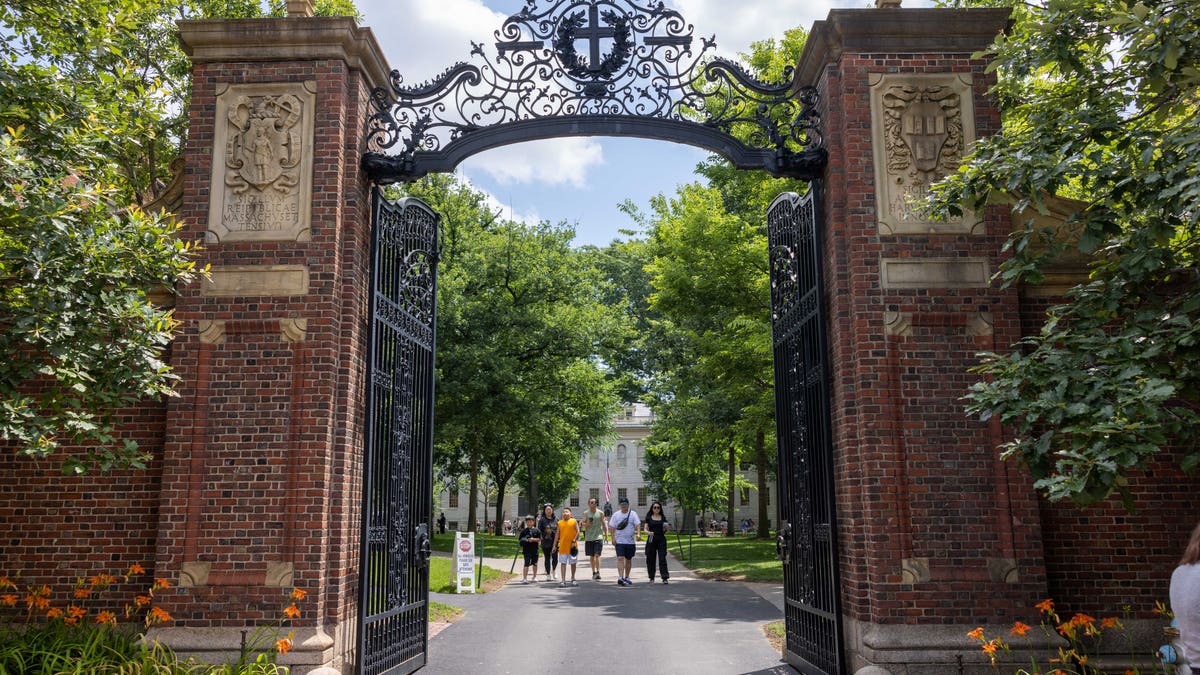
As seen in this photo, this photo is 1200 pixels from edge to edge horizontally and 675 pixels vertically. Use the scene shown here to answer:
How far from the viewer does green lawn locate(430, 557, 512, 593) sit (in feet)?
53.8

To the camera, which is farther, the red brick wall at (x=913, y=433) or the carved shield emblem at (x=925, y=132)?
the carved shield emblem at (x=925, y=132)

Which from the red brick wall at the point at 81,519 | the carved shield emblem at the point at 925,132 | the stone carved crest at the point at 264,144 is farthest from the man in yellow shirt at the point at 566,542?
the carved shield emblem at the point at 925,132

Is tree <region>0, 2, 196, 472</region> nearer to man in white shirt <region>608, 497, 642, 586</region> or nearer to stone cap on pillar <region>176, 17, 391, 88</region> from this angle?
stone cap on pillar <region>176, 17, 391, 88</region>

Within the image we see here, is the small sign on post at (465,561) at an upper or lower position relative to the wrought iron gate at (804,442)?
lower

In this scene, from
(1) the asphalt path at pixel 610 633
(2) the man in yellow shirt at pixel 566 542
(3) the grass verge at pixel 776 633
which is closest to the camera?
(1) the asphalt path at pixel 610 633

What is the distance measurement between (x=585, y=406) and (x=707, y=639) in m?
16.4

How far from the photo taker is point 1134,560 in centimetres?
755

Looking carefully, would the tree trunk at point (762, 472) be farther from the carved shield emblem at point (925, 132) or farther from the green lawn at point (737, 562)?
the carved shield emblem at point (925, 132)

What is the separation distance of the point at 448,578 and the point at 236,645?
11.0 m

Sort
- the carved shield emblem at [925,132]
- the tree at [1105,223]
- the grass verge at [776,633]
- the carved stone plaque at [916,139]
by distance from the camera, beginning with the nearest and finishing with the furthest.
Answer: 1. the tree at [1105,223]
2. the carved stone plaque at [916,139]
3. the carved shield emblem at [925,132]
4. the grass verge at [776,633]

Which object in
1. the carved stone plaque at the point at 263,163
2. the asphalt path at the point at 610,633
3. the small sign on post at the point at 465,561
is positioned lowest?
the asphalt path at the point at 610,633

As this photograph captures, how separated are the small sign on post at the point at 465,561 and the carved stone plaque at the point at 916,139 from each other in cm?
1068

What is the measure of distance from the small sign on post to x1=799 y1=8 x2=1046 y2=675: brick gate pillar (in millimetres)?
9634

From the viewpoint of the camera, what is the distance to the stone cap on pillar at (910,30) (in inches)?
313
